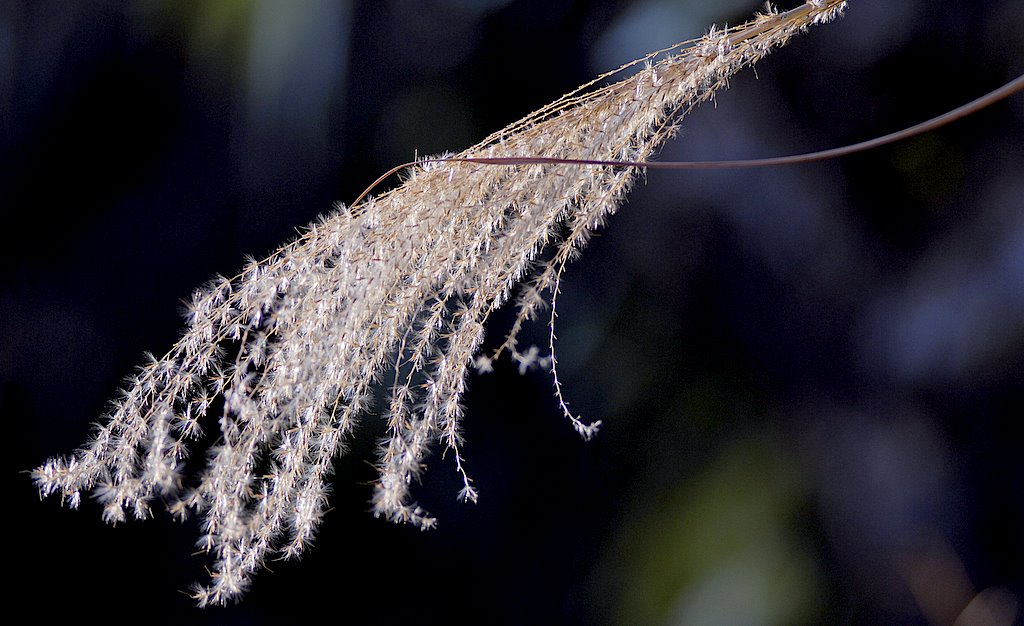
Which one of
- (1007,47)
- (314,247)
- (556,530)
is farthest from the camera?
(556,530)

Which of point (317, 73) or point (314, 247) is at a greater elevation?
point (317, 73)

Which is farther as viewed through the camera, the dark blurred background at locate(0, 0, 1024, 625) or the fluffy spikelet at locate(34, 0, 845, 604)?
the dark blurred background at locate(0, 0, 1024, 625)

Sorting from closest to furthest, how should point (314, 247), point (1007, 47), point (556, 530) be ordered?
point (314, 247)
point (1007, 47)
point (556, 530)

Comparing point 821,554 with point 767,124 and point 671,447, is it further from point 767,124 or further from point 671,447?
point 767,124

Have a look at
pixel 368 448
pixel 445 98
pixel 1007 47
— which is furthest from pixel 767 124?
pixel 368 448

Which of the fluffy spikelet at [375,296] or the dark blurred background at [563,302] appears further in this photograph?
the dark blurred background at [563,302]
